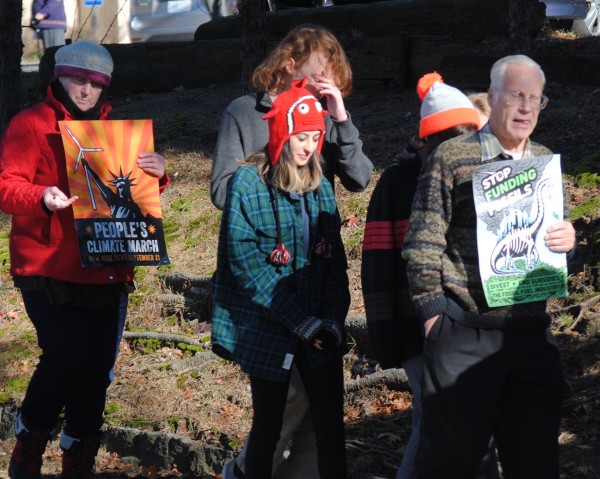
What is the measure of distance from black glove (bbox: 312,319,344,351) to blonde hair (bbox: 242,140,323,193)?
1.89ft

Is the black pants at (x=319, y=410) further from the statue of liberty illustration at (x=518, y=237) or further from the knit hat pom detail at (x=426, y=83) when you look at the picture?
the knit hat pom detail at (x=426, y=83)

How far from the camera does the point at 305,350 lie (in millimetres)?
4195

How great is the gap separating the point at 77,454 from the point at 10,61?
6994 mm

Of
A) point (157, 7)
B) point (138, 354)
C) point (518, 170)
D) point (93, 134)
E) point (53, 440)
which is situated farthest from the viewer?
point (157, 7)

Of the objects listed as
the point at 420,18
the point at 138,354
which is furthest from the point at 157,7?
the point at 138,354

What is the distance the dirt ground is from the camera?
5090mm

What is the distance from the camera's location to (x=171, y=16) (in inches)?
744

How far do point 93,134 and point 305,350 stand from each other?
4.87 feet

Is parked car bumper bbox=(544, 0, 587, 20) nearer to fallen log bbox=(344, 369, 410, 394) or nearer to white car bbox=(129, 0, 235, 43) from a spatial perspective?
white car bbox=(129, 0, 235, 43)

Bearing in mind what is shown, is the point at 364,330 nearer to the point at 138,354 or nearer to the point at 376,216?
the point at 138,354

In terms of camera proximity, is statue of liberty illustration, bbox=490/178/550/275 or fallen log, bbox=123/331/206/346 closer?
statue of liberty illustration, bbox=490/178/550/275

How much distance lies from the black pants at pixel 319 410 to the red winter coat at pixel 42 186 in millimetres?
1115

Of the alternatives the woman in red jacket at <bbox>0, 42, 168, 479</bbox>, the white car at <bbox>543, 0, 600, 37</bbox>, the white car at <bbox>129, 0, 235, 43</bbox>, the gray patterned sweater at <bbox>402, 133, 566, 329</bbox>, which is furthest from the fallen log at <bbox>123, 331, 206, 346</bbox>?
the white car at <bbox>129, 0, 235, 43</bbox>

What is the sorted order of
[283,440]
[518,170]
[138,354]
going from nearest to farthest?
[518,170] → [283,440] → [138,354]
